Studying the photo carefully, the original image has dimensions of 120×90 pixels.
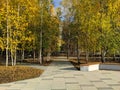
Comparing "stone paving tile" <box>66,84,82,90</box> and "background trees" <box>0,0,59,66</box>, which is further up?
"background trees" <box>0,0,59,66</box>

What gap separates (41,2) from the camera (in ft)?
124

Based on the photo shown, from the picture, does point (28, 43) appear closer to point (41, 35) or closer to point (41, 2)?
point (41, 35)

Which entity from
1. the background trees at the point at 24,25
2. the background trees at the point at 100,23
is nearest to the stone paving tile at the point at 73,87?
the background trees at the point at 24,25

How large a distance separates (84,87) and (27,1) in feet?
60.0

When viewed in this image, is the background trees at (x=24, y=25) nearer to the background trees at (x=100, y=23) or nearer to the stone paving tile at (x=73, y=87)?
the background trees at (x=100, y=23)

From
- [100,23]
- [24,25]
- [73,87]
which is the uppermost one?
[100,23]

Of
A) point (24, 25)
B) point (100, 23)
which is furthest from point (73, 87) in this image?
point (100, 23)

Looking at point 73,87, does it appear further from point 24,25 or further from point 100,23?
point 100,23

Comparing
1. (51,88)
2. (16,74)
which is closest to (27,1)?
(16,74)

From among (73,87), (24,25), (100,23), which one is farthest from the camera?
(100,23)

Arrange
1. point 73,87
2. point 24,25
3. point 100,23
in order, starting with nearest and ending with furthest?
point 73,87 → point 24,25 → point 100,23

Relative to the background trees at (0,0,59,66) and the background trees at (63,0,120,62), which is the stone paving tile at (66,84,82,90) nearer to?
the background trees at (0,0,59,66)

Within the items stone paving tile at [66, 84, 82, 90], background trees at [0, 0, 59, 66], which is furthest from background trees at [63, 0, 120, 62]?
stone paving tile at [66, 84, 82, 90]

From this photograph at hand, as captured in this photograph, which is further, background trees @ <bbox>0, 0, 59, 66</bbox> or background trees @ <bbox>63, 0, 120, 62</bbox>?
background trees @ <bbox>63, 0, 120, 62</bbox>
